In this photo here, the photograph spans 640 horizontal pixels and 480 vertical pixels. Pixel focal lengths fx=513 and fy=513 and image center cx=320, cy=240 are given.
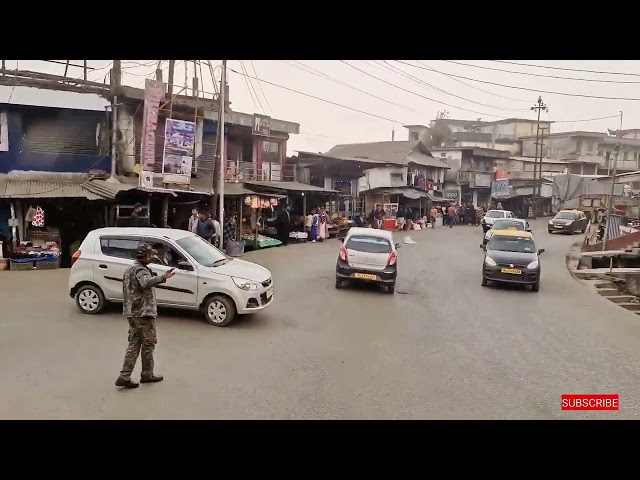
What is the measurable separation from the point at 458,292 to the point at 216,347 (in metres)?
8.50

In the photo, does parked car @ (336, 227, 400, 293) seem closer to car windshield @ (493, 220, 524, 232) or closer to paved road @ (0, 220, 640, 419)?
paved road @ (0, 220, 640, 419)

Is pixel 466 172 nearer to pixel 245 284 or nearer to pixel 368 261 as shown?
pixel 368 261

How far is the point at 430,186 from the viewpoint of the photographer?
47.9m

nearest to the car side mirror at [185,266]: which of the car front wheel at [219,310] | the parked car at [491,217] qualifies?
the car front wheel at [219,310]

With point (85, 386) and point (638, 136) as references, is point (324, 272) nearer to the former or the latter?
point (85, 386)

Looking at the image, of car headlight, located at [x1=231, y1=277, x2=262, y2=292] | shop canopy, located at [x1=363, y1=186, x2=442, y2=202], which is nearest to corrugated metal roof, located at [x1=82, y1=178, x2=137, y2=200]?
car headlight, located at [x1=231, y1=277, x2=262, y2=292]

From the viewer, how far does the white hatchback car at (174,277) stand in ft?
32.5

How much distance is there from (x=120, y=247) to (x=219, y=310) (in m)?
2.41

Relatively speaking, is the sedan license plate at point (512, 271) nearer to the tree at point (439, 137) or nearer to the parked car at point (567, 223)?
the parked car at point (567, 223)

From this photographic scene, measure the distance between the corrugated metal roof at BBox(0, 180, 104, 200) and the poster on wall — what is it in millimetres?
3705

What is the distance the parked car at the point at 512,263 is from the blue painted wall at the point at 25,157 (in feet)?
47.1

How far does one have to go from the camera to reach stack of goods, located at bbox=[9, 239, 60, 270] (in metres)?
15.7

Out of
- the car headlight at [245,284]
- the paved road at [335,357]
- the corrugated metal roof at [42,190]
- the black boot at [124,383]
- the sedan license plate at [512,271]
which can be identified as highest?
the corrugated metal roof at [42,190]

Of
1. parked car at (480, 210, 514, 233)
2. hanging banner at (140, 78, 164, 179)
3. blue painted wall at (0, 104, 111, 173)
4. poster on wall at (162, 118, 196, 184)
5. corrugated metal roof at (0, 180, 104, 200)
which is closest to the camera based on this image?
corrugated metal roof at (0, 180, 104, 200)
